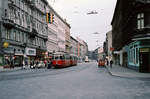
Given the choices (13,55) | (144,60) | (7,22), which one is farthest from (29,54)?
(144,60)

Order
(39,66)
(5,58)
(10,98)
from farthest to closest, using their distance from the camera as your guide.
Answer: (39,66) → (5,58) → (10,98)

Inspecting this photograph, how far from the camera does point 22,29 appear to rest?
46.4m

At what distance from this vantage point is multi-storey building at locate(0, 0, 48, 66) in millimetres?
38856

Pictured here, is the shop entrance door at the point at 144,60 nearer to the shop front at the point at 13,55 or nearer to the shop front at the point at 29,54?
the shop front at the point at 13,55

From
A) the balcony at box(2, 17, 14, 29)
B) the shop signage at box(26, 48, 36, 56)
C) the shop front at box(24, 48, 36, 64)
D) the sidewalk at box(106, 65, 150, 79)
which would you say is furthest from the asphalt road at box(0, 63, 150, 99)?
the shop signage at box(26, 48, 36, 56)

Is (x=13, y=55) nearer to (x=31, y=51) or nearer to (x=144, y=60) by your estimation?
(x=31, y=51)

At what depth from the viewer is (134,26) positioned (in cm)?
2741

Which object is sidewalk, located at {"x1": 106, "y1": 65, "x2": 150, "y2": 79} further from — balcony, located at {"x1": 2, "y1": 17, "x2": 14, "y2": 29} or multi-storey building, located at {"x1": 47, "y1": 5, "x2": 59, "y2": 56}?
multi-storey building, located at {"x1": 47, "y1": 5, "x2": 59, "y2": 56}

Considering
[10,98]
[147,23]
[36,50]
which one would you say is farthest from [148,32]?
[36,50]

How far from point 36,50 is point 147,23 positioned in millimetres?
35540

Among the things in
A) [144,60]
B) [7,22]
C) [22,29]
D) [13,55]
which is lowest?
[144,60]

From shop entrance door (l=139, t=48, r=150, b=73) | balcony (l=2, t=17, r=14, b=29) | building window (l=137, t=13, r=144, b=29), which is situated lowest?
shop entrance door (l=139, t=48, r=150, b=73)

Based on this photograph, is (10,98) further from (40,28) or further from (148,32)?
(40,28)

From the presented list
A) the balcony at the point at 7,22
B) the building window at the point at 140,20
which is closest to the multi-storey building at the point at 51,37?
the balcony at the point at 7,22
